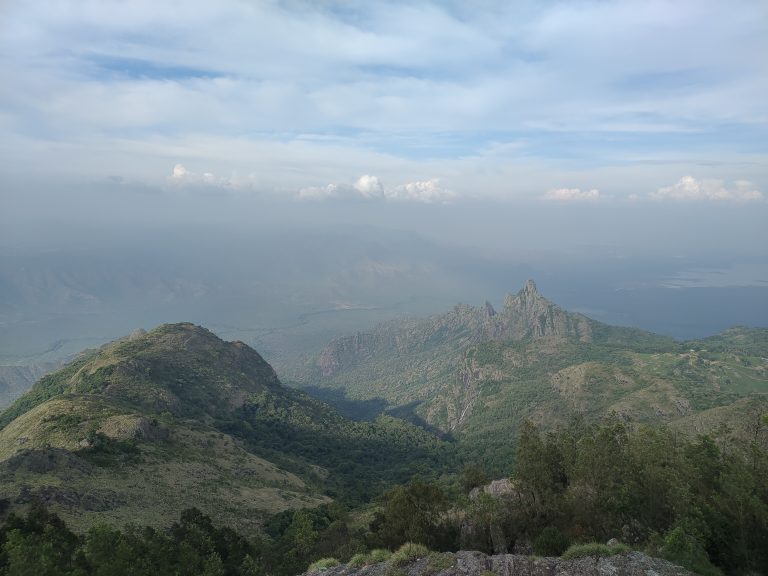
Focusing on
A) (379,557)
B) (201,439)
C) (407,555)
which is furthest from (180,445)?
(407,555)

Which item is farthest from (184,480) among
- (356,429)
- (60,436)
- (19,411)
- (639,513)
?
(356,429)

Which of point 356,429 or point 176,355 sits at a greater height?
point 176,355

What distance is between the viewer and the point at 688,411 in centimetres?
16475

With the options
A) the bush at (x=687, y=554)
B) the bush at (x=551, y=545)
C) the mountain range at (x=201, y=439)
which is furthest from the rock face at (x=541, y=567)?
the mountain range at (x=201, y=439)

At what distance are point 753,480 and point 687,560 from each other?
46.2 ft

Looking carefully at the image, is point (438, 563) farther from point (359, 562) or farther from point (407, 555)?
point (359, 562)

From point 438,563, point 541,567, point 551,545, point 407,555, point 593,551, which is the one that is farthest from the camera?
point 551,545

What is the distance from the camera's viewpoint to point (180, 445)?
327 ft

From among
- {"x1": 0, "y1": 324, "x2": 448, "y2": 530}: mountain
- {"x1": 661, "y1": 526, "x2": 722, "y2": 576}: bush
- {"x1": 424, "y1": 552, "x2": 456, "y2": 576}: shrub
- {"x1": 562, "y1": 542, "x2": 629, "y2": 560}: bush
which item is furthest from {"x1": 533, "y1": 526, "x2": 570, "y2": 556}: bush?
{"x1": 0, "y1": 324, "x2": 448, "y2": 530}: mountain

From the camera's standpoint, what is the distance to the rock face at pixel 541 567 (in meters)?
23.8

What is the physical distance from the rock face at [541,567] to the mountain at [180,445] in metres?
49.6

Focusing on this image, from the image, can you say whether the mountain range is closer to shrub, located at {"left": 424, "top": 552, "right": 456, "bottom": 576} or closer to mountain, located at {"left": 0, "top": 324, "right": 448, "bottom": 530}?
mountain, located at {"left": 0, "top": 324, "right": 448, "bottom": 530}

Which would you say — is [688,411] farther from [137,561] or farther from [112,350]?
[112,350]

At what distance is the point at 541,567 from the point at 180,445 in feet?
305
